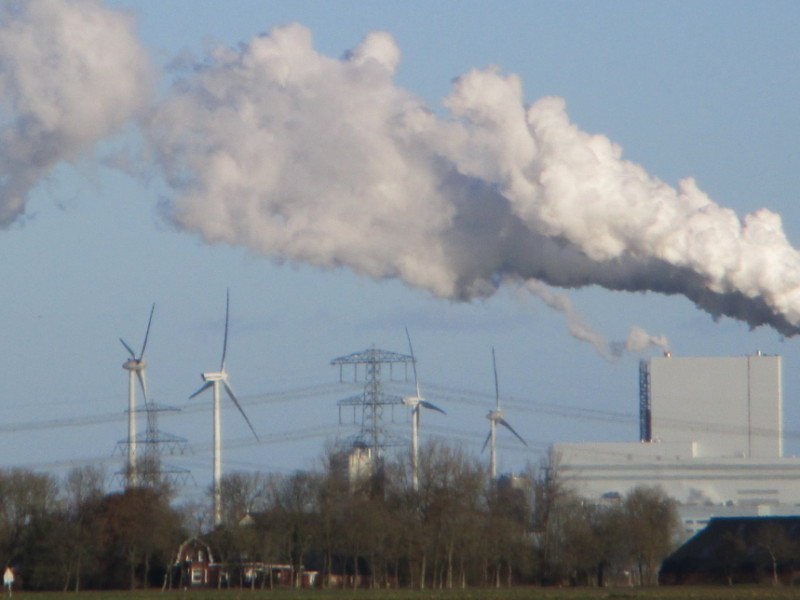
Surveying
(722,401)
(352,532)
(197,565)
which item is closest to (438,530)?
(352,532)

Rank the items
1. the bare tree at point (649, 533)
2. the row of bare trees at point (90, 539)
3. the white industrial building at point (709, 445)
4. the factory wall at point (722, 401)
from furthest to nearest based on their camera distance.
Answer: the white industrial building at point (709, 445) < the factory wall at point (722, 401) < the bare tree at point (649, 533) < the row of bare trees at point (90, 539)

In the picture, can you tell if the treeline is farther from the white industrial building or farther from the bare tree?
the white industrial building

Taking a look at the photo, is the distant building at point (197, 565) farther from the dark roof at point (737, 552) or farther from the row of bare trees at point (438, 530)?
the dark roof at point (737, 552)

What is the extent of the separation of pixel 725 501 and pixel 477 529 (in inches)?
1187

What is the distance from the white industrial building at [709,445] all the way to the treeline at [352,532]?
606 inches

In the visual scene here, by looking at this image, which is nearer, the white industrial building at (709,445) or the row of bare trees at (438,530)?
the row of bare trees at (438,530)

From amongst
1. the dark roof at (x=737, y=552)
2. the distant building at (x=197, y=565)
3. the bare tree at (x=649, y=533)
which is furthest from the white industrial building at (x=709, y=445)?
the distant building at (x=197, y=565)

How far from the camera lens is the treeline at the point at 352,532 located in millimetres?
60625

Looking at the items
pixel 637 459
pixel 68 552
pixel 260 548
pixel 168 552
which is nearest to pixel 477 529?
pixel 260 548

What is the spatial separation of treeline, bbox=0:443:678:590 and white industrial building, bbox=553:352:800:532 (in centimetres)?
1539

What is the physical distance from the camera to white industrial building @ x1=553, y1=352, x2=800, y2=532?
8356cm

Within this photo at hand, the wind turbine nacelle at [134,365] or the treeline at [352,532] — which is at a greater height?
the wind turbine nacelle at [134,365]

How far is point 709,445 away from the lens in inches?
3435

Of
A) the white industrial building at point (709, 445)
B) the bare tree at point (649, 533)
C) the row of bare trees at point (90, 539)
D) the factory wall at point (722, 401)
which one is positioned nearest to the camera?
the row of bare trees at point (90, 539)
